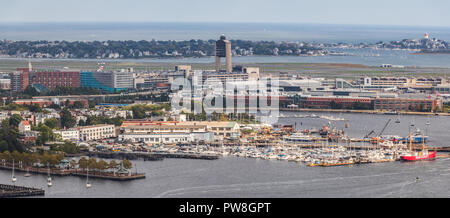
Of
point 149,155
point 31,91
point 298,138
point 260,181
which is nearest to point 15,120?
point 149,155

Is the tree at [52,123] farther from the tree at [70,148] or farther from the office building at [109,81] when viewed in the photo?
the office building at [109,81]

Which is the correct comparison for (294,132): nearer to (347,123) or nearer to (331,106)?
(347,123)

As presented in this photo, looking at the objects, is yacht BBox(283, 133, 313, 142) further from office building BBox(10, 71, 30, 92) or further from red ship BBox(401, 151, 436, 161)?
office building BBox(10, 71, 30, 92)

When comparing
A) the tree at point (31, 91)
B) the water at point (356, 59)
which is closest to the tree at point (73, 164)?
the tree at point (31, 91)

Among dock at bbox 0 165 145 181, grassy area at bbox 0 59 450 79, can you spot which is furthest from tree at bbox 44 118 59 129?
grassy area at bbox 0 59 450 79

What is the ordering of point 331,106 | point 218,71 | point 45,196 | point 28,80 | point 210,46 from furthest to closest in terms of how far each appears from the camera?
point 210,46
point 218,71
point 28,80
point 331,106
point 45,196

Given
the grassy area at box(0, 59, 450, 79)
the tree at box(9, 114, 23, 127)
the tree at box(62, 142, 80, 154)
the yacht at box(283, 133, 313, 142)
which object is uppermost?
the tree at box(9, 114, 23, 127)

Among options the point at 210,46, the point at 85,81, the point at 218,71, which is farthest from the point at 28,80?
the point at 210,46

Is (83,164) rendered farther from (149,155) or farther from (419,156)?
(419,156)
